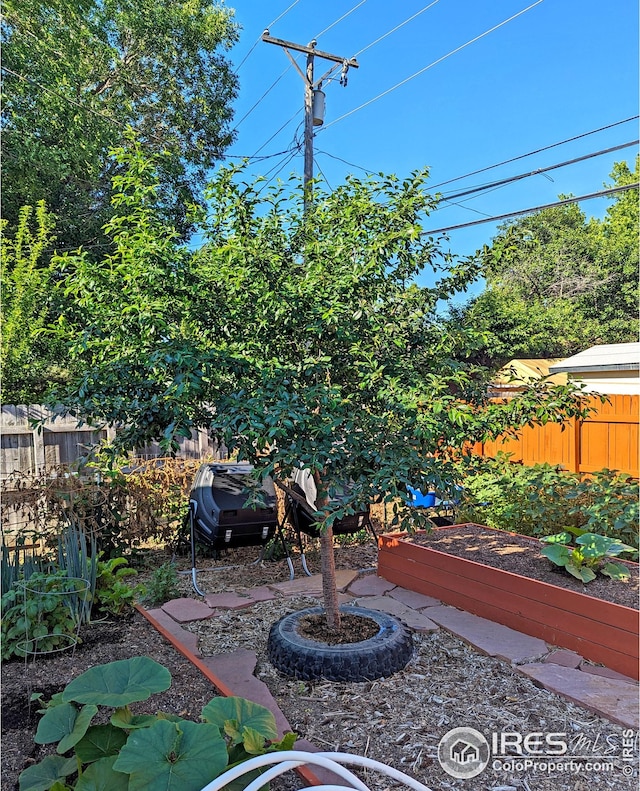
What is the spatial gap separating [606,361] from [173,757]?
20.5 ft

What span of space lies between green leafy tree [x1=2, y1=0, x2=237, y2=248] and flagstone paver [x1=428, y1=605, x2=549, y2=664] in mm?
5329

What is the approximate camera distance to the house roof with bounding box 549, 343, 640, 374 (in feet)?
19.6

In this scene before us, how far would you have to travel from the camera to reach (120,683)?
1668 mm

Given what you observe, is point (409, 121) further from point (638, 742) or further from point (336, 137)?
point (638, 742)

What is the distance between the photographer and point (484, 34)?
600 centimetres

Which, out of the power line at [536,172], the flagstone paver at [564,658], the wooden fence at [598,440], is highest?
the power line at [536,172]

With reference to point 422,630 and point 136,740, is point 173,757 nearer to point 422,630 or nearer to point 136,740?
point 136,740

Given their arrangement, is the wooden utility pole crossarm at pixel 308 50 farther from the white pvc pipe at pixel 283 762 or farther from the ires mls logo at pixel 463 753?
the white pvc pipe at pixel 283 762

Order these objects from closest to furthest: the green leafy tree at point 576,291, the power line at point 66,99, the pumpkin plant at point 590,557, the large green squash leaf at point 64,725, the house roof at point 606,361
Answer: the large green squash leaf at point 64,725, the pumpkin plant at point 590,557, the house roof at point 606,361, the power line at point 66,99, the green leafy tree at point 576,291

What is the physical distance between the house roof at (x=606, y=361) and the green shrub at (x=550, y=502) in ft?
5.62

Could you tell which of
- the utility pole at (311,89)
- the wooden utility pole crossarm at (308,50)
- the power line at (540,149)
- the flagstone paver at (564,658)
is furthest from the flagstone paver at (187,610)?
the wooden utility pole crossarm at (308,50)

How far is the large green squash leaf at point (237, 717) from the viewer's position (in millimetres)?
1604

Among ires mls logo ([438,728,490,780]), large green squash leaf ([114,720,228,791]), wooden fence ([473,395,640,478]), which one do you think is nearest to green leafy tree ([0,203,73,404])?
large green squash leaf ([114,720,228,791])

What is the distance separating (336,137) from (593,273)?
443 inches
